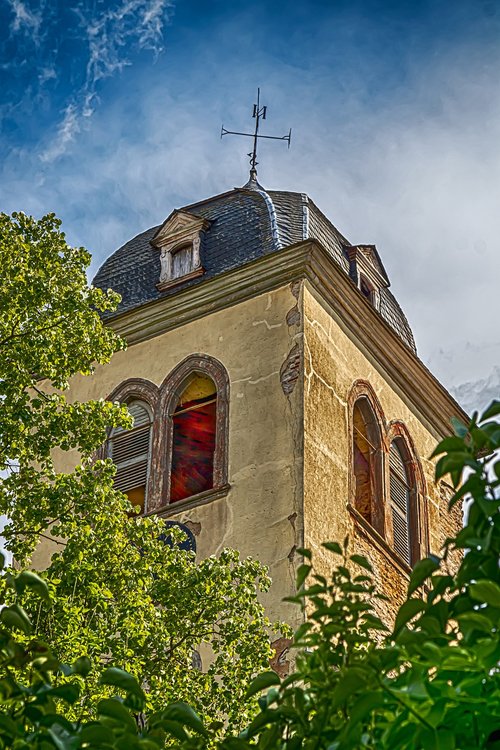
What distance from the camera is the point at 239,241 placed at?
19859mm

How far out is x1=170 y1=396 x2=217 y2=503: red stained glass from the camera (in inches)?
693

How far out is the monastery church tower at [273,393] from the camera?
16.4 metres

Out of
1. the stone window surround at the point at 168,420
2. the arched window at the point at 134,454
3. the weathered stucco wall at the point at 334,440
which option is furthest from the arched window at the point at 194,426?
the weathered stucco wall at the point at 334,440

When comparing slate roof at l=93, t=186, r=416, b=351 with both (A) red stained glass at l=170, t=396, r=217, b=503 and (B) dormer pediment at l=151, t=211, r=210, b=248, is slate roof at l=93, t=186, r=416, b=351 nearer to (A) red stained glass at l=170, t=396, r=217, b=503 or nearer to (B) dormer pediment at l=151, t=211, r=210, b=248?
(B) dormer pediment at l=151, t=211, r=210, b=248

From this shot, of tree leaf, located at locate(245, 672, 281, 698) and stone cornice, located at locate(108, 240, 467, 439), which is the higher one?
stone cornice, located at locate(108, 240, 467, 439)

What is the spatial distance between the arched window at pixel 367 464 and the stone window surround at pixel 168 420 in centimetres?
174

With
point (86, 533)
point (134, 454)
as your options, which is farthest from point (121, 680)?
point (134, 454)

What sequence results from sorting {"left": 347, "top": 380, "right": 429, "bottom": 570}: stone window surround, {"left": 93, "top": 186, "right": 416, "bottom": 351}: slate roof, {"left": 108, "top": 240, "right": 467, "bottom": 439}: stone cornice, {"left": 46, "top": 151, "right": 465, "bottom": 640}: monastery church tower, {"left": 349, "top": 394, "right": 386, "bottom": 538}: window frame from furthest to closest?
{"left": 93, "top": 186, "right": 416, "bottom": 351}: slate roof < {"left": 108, "top": 240, "right": 467, "bottom": 439}: stone cornice < {"left": 349, "top": 394, "right": 386, "bottom": 538}: window frame < {"left": 347, "top": 380, "right": 429, "bottom": 570}: stone window surround < {"left": 46, "top": 151, "right": 465, "bottom": 640}: monastery church tower

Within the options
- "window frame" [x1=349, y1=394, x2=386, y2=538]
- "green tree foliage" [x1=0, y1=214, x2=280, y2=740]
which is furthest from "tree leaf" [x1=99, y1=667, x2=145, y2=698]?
"window frame" [x1=349, y1=394, x2=386, y2=538]

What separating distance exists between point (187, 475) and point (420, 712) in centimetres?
1464

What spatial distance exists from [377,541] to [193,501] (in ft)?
7.35

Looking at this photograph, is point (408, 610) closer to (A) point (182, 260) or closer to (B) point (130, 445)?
(B) point (130, 445)

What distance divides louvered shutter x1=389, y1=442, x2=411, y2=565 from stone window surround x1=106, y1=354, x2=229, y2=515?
262cm

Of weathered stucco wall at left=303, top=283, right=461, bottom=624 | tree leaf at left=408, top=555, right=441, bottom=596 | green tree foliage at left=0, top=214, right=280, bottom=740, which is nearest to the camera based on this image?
tree leaf at left=408, top=555, right=441, bottom=596
